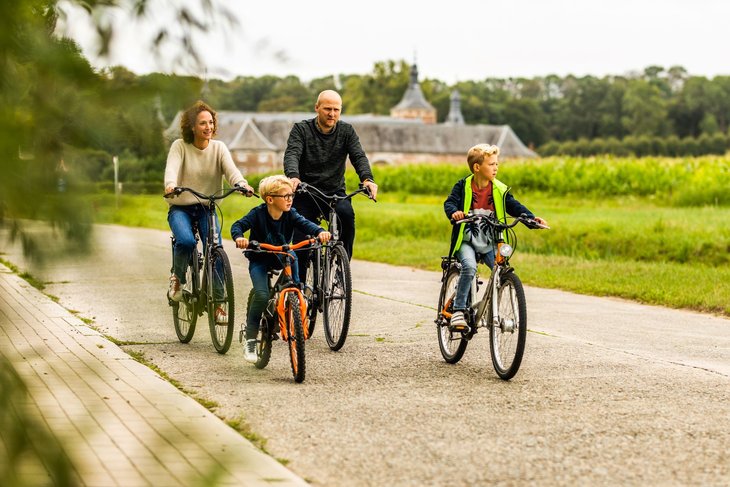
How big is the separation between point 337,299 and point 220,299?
0.94m

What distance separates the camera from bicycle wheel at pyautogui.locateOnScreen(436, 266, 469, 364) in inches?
328

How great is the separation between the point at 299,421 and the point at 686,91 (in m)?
152

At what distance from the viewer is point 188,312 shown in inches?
354

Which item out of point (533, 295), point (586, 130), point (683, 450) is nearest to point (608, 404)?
point (683, 450)

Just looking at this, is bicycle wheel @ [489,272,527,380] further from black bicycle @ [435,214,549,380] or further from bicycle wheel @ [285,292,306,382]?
bicycle wheel @ [285,292,306,382]

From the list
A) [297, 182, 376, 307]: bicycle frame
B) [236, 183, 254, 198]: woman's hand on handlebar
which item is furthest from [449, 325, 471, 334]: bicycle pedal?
[236, 183, 254, 198]: woman's hand on handlebar

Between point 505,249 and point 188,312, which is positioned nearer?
point 505,249

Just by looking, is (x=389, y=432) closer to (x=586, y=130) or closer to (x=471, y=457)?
(x=471, y=457)

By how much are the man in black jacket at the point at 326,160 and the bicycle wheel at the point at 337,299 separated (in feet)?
1.84

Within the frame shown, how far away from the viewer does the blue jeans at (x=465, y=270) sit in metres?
8.10

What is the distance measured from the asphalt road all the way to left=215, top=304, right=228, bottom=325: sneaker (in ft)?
0.98

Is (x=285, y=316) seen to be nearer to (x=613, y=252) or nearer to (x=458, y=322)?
(x=458, y=322)

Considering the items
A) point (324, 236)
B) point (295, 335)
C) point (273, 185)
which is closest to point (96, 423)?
point (295, 335)

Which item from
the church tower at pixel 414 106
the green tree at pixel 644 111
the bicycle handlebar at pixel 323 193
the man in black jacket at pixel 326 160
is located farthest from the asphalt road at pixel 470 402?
the church tower at pixel 414 106
